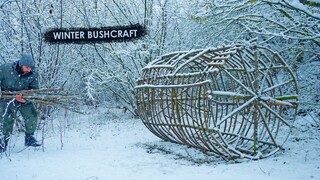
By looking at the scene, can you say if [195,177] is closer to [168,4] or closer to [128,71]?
[128,71]

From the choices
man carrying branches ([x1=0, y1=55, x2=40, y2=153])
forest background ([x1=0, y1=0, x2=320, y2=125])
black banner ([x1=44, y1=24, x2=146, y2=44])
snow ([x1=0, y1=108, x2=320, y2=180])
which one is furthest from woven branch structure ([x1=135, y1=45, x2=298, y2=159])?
black banner ([x1=44, y1=24, x2=146, y2=44])

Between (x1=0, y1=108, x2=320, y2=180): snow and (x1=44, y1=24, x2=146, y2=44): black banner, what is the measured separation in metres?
4.34

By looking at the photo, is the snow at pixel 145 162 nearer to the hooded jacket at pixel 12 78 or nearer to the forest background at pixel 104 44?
the hooded jacket at pixel 12 78

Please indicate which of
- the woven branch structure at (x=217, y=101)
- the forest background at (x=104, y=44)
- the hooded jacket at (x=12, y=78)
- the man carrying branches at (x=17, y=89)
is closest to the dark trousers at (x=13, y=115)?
the man carrying branches at (x=17, y=89)

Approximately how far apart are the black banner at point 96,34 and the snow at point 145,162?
171 inches

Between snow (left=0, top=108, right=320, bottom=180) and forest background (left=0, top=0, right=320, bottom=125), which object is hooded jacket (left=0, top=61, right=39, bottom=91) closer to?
snow (left=0, top=108, right=320, bottom=180)

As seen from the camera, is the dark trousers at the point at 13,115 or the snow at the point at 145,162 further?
the dark trousers at the point at 13,115

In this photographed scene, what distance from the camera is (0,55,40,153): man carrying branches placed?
6391mm

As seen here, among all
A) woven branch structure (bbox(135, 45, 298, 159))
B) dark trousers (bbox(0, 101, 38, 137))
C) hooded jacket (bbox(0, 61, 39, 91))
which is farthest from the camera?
hooded jacket (bbox(0, 61, 39, 91))

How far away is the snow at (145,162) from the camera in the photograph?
16.0ft

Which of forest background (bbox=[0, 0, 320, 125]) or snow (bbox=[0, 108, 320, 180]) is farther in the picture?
forest background (bbox=[0, 0, 320, 125])

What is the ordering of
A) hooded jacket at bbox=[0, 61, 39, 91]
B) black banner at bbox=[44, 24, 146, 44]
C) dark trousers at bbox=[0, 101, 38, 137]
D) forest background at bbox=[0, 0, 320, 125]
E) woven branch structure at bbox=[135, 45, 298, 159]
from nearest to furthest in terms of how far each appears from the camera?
1. woven branch structure at bbox=[135, 45, 298, 159]
2. dark trousers at bbox=[0, 101, 38, 137]
3. hooded jacket at bbox=[0, 61, 39, 91]
4. forest background at bbox=[0, 0, 320, 125]
5. black banner at bbox=[44, 24, 146, 44]

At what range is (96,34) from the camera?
12.0 metres

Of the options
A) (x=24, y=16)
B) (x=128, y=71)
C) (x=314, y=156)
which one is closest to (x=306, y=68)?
(x=314, y=156)
